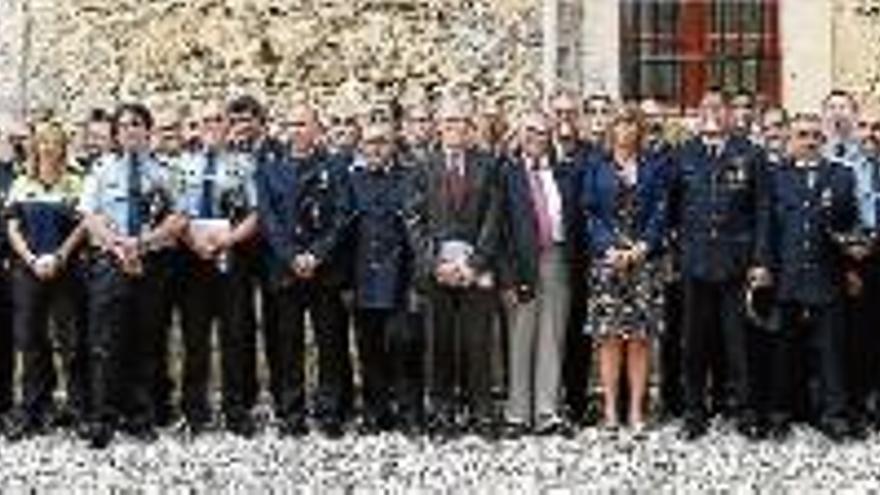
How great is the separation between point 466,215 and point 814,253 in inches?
67.5

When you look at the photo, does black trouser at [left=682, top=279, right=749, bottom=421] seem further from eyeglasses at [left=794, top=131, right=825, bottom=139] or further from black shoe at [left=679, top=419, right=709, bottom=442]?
eyeglasses at [left=794, top=131, right=825, bottom=139]

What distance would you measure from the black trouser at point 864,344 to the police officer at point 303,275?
2513mm

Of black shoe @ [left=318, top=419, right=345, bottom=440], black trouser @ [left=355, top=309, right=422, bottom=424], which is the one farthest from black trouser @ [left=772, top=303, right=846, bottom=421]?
black shoe @ [left=318, top=419, right=345, bottom=440]

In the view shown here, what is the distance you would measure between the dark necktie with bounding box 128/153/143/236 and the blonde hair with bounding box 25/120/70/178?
346mm

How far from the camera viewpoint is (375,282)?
46.8 ft

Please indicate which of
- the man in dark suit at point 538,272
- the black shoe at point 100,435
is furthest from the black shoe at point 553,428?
the black shoe at point 100,435

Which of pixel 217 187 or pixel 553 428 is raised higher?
pixel 217 187

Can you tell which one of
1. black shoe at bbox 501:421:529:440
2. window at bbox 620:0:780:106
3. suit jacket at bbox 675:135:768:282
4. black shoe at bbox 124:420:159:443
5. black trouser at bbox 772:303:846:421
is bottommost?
black shoe at bbox 501:421:529:440

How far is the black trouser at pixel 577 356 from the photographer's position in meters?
14.5

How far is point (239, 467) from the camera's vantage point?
43.7 ft

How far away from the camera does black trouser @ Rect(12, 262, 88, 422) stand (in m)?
14.3

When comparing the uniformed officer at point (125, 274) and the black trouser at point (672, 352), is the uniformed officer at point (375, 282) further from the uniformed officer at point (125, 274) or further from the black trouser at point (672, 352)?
the black trouser at point (672, 352)

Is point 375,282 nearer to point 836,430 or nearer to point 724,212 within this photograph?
point 724,212

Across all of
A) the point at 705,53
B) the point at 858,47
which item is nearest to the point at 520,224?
the point at 705,53
